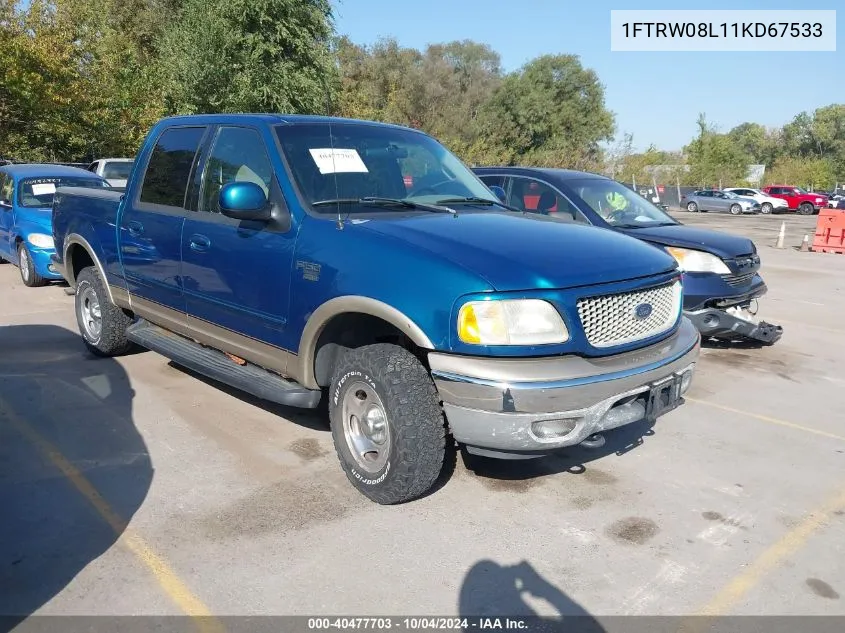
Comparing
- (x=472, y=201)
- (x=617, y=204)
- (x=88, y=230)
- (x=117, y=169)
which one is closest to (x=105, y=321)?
(x=88, y=230)

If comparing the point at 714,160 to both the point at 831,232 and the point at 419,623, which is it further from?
the point at 419,623

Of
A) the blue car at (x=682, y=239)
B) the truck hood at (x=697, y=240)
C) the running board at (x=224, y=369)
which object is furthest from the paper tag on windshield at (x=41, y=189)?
the truck hood at (x=697, y=240)

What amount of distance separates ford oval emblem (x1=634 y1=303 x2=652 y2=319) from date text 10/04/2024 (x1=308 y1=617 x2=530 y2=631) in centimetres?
164

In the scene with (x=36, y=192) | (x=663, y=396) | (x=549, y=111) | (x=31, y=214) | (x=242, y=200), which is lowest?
(x=663, y=396)

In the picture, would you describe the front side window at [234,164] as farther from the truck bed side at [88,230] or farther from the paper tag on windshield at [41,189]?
the paper tag on windshield at [41,189]

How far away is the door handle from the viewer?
4461 millimetres

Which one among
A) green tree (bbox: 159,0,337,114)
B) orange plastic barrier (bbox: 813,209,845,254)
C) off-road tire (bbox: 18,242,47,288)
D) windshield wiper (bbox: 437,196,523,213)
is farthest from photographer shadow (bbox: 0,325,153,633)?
orange plastic barrier (bbox: 813,209,845,254)

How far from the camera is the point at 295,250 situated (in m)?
3.86

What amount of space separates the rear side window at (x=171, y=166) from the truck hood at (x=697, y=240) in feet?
14.0

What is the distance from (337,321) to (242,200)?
84 cm

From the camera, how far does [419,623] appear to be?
9.24 feet

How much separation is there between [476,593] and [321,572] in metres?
0.70

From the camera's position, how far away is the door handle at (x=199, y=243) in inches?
176

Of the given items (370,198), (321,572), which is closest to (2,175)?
(370,198)
